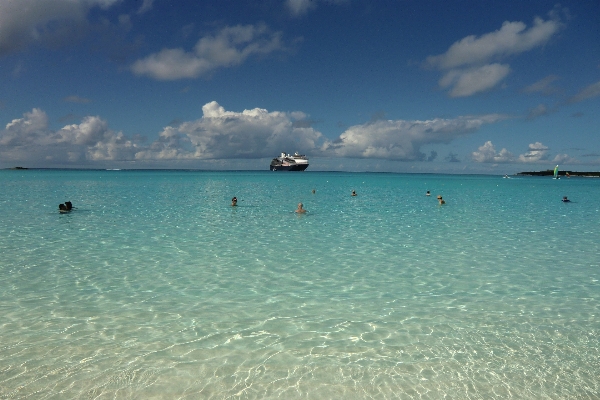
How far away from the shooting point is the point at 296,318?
8.59 m

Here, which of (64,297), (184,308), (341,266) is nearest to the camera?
(184,308)

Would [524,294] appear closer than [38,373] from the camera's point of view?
No

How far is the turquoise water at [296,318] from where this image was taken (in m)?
6.07

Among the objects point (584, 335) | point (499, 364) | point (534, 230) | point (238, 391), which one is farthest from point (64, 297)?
point (534, 230)

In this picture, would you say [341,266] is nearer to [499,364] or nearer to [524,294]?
[524,294]

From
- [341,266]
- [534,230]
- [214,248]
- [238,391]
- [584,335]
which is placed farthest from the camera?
[534,230]

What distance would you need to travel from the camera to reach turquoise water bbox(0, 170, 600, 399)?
6.07 m

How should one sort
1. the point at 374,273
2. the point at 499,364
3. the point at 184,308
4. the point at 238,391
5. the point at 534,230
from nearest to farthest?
the point at 238,391, the point at 499,364, the point at 184,308, the point at 374,273, the point at 534,230

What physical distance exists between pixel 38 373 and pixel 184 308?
327 cm

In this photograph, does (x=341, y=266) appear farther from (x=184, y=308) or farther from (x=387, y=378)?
(x=387, y=378)

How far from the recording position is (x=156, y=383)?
19.6ft

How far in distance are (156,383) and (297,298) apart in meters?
4.45

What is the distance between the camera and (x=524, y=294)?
1033cm

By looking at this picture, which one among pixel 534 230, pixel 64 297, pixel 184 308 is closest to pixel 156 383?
pixel 184 308
